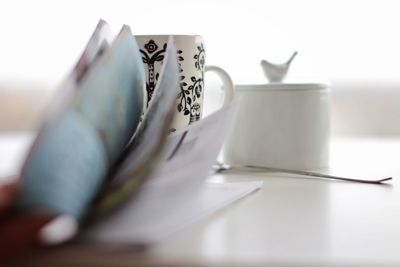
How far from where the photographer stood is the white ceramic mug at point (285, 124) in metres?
0.85

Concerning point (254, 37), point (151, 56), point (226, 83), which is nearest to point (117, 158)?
point (151, 56)

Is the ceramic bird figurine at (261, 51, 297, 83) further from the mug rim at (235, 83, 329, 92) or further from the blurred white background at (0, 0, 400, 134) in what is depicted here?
the blurred white background at (0, 0, 400, 134)

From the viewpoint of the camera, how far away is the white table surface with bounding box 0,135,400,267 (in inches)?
14.5

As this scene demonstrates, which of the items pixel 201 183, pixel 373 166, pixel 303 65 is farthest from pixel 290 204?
pixel 303 65

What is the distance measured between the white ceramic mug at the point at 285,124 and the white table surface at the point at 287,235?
0.13 m

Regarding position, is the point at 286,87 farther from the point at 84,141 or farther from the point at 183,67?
the point at 84,141

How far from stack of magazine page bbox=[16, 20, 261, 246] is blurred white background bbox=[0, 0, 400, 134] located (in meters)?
0.71

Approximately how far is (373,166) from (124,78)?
52 cm

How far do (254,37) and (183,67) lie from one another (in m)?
0.61

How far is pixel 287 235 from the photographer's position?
0.43 metres

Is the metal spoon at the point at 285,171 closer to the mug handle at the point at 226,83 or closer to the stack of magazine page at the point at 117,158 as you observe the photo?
the mug handle at the point at 226,83

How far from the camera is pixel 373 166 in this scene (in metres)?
0.91

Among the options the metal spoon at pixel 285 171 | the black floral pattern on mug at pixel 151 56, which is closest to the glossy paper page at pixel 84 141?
the black floral pattern on mug at pixel 151 56

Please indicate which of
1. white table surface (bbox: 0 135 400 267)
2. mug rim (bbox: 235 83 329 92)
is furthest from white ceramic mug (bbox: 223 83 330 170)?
white table surface (bbox: 0 135 400 267)
